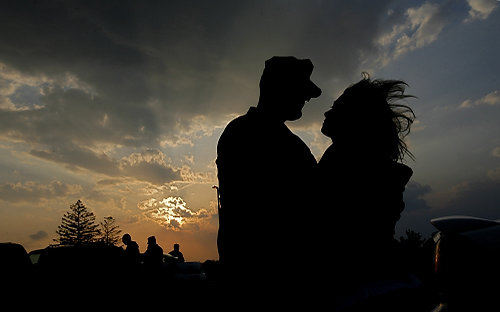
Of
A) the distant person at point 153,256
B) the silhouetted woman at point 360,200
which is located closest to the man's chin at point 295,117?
the silhouetted woman at point 360,200

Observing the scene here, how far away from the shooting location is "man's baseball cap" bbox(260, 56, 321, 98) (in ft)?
6.49

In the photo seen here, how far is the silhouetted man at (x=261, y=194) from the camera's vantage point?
5.10ft

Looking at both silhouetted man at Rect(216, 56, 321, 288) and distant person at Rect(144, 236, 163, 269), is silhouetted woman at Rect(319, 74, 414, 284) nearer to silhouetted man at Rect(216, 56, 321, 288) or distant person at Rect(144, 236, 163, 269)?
silhouetted man at Rect(216, 56, 321, 288)

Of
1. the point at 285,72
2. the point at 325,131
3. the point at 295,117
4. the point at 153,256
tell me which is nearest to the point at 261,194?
the point at 295,117

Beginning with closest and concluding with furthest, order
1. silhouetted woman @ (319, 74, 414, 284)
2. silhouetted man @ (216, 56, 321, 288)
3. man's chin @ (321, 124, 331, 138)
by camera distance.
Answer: silhouetted man @ (216, 56, 321, 288)
silhouetted woman @ (319, 74, 414, 284)
man's chin @ (321, 124, 331, 138)

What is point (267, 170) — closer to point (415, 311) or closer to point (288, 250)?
point (288, 250)

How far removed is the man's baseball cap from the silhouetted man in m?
0.23

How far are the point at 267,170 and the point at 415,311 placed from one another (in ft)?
3.65

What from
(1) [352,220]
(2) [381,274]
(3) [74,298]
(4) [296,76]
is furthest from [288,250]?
(3) [74,298]

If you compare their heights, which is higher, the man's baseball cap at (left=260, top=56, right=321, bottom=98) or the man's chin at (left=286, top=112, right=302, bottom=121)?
the man's baseball cap at (left=260, top=56, right=321, bottom=98)

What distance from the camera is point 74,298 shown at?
614 centimetres

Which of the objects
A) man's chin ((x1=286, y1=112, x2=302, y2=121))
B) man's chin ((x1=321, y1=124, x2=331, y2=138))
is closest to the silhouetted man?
man's chin ((x1=286, y1=112, x2=302, y2=121))

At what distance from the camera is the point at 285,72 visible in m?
1.99

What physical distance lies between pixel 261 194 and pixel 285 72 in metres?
0.83
